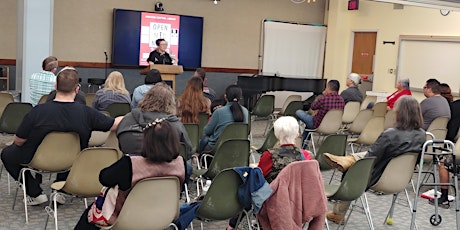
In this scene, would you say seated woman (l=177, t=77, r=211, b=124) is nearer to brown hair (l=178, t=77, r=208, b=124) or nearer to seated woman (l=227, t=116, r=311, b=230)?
brown hair (l=178, t=77, r=208, b=124)

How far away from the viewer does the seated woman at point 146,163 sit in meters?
3.38

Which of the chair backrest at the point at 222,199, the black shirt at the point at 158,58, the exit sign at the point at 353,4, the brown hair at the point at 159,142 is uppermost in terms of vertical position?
the exit sign at the point at 353,4

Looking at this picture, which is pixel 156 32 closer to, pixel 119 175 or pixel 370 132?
pixel 370 132

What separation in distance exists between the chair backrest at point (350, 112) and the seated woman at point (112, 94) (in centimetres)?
404

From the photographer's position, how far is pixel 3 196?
570cm

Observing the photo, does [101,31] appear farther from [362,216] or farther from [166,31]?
[362,216]

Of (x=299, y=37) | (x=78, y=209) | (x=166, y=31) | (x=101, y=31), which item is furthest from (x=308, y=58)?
(x=78, y=209)

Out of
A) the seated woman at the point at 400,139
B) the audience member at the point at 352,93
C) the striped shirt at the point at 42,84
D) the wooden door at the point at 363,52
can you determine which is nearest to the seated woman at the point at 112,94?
the striped shirt at the point at 42,84

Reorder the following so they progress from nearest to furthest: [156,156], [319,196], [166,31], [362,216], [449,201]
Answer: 1. [156,156]
2. [319,196]
3. [362,216]
4. [449,201]
5. [166,31]

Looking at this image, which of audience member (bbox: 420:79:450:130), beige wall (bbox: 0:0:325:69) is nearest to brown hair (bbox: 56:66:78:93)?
audience member (bbox: 420:79:450:130)

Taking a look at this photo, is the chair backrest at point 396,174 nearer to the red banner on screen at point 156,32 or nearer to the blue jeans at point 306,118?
the blue jeans at point 306,118

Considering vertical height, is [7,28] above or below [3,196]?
above

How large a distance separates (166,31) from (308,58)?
4269 mm

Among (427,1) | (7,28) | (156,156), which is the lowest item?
(156,156)
